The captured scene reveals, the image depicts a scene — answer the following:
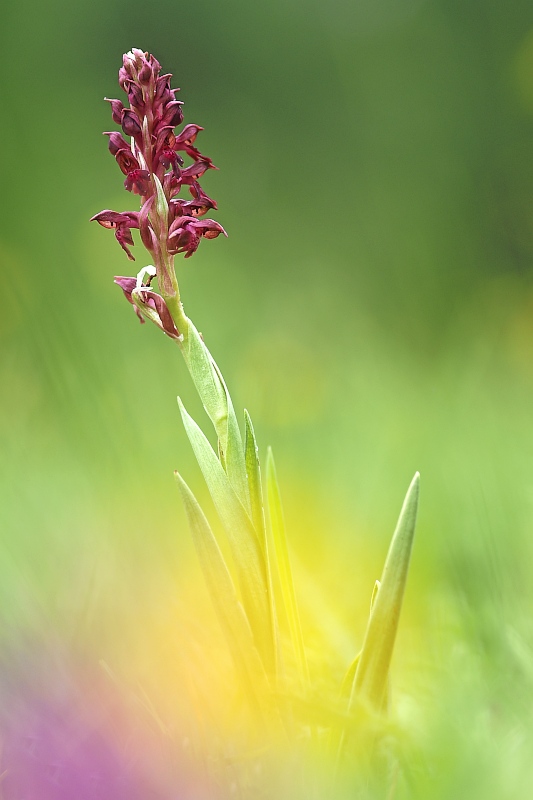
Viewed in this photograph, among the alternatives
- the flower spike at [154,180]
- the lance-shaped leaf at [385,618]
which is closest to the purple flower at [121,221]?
the flower spike at [154,180]

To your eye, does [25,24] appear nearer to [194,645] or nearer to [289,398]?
[289,398]

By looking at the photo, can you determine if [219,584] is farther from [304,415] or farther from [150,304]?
[304,415]

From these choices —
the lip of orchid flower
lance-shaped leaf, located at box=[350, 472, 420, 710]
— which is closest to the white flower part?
the lip of orchid flower

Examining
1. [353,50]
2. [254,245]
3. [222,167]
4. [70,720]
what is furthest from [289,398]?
[353,50]

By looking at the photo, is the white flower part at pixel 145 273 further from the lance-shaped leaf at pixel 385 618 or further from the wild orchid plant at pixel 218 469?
the lance-shaped leaf at pixel 385 618

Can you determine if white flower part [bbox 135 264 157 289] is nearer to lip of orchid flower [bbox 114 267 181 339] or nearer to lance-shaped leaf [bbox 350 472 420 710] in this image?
lip of orchid flower [bbox 114 267 181 339]

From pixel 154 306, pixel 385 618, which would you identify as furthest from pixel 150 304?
pixel 385 618
